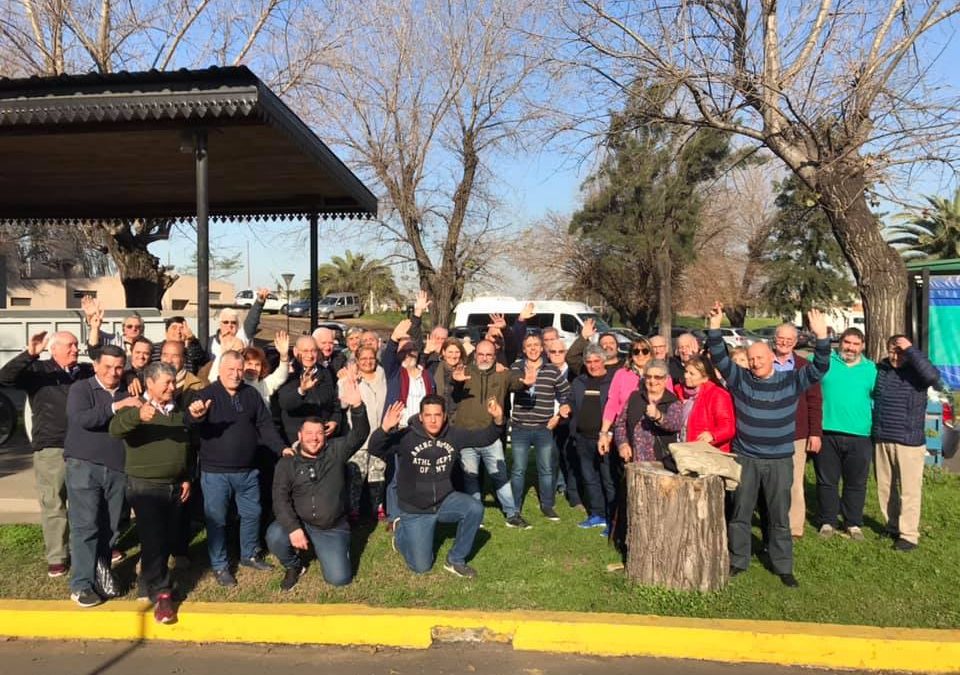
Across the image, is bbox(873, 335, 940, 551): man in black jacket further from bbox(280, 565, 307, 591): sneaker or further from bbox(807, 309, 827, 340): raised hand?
bbox(280, 565, 307, 591): sneaker

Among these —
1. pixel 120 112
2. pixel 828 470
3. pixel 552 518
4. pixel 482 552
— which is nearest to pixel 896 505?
pixel 828 470

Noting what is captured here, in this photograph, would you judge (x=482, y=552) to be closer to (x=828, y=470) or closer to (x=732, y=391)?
(x=732, y=391)

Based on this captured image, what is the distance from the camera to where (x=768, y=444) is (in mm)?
4895

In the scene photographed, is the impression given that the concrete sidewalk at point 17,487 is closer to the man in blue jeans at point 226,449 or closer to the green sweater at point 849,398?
the man in blue jeans at point 226,449

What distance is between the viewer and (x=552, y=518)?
6.26 metres

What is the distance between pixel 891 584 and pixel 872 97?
224 inches

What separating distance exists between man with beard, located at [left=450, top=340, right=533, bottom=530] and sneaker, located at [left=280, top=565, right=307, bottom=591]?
1542mm

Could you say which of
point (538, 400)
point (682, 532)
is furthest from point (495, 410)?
point (682, 532)

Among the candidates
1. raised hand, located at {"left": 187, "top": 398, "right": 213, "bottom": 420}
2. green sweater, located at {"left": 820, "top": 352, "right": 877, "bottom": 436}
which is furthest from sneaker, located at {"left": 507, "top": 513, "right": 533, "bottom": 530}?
raised hand, located at {"left": 187, "top": 398, "right": 213, "bottom": 420}

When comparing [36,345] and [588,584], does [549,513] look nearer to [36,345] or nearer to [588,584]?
[588,584]

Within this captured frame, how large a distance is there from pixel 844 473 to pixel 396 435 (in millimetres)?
3620

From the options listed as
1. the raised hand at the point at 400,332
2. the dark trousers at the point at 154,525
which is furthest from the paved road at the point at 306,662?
the raised hand at the point at 400,332

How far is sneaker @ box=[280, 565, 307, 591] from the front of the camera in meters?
4.76

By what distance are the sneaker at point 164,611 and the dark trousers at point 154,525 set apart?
5 centimetres
